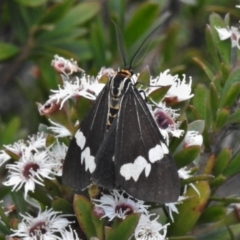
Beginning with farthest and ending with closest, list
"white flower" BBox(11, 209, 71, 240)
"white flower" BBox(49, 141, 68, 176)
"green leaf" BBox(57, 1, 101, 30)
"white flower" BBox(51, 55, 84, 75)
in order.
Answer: "green leaf" BBox(57, 1, 101, 30) → "white flower" BBox(51, 55, 84, 75) → "white flower" BBox(49, 141, 68, 176) → "white flower" BBox(11, 209, 71, 240)

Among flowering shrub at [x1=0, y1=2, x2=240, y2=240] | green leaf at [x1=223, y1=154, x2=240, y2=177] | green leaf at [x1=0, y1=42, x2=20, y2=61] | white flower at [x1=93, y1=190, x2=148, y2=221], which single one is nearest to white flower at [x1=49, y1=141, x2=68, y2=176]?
flowering shrub at [x1=0, y1=2, x2=240, y2=240]

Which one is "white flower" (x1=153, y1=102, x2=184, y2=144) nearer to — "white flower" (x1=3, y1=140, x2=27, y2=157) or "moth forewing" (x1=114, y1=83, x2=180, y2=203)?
"moth forewing" (x1=114, y1=83, x2=180, y2=203)

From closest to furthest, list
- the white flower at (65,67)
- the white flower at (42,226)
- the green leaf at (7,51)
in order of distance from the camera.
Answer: the white flower at (42,226), the white flower at (65,67), the green leaf at (7,51)

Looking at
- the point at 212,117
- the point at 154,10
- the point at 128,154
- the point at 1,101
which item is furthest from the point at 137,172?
the point at 1,101

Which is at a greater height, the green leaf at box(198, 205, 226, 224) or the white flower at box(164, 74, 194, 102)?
the white flower at box(164, 74, 194, 102)

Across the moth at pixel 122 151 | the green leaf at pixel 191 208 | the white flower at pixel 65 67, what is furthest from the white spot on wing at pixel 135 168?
the white flower at pixel 65 67

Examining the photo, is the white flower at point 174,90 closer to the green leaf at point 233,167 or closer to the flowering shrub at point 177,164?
the flowering shrub at point 177,164

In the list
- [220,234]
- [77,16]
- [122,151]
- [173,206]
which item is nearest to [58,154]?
[122,151]

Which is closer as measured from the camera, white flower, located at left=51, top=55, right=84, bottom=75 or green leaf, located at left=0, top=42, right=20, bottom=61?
white flower, located at left=51, top=55, right=84, bottom=75

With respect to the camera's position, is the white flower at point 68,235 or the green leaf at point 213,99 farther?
the green leaf at point 213,99
